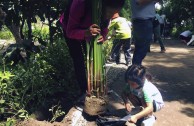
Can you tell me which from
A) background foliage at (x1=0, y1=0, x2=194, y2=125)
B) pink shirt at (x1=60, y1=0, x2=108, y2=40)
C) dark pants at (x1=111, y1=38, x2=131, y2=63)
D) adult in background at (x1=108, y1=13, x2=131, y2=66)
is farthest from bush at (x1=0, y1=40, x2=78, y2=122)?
dark pants at (x1=111, y1=38, x2=131, y2=63)

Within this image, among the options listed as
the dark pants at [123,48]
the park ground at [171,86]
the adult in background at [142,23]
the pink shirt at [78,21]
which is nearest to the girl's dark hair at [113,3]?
the pink shirt at [78,21]

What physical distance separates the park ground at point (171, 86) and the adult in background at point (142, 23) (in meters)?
0.72

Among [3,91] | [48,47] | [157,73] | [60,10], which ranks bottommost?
[157,73]

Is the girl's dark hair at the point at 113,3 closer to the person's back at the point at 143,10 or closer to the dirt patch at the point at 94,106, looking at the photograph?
the dirt patch at the point at 94,106

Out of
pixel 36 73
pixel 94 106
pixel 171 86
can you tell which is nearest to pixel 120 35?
Answer: pixel 171 86

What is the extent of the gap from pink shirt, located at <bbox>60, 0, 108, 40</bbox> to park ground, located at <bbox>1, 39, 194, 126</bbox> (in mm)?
991

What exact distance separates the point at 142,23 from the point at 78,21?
1.72 meters

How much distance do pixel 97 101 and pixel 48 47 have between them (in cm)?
165

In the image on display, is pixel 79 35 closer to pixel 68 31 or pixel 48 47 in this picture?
pixel 68 31

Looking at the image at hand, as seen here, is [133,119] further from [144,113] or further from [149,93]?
[149,93]

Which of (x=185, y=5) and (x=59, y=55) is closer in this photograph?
(x=59, y=55)

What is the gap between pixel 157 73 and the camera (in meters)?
7.44

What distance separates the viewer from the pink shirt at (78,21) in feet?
12.3

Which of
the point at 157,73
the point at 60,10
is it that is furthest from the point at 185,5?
the point at 60,10
